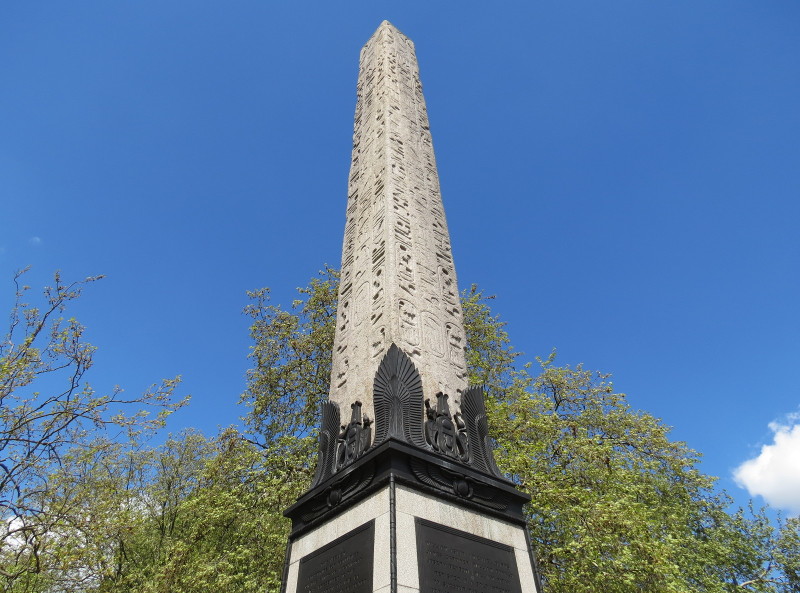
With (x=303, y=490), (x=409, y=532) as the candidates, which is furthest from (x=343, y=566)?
(x=303, y=490)

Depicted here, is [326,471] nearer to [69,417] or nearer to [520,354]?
[69,417]

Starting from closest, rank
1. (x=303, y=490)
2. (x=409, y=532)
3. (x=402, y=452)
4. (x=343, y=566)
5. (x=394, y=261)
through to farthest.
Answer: (x=409, y=532), (x=343, y=566), (x=402, y=452), (x=394, y=261), (x=303, y=490)

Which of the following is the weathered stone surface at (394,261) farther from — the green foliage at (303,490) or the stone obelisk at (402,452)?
the green foliage at (303,490)

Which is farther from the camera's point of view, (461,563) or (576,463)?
(576,463)

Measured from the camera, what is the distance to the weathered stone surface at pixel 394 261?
520 cm

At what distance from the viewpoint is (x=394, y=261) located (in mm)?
5902

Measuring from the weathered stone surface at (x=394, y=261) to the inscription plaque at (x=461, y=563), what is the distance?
1.21 m

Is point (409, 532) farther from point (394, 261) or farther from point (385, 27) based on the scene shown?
point (385, 27)

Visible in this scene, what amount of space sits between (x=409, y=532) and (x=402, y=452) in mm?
550

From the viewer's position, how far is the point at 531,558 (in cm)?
431

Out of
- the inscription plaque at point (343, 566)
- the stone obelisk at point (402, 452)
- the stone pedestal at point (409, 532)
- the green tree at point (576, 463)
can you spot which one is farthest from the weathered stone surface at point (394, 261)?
the green tree at point (576, 463)

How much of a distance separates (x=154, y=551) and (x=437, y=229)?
41.2 feet

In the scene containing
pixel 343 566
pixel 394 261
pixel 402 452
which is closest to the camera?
pixel 343 566

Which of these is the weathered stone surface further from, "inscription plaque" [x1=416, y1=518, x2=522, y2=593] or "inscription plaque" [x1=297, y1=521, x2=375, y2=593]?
"inscription plaque" [x1=416, y1=518, x2=522, y2=593]
